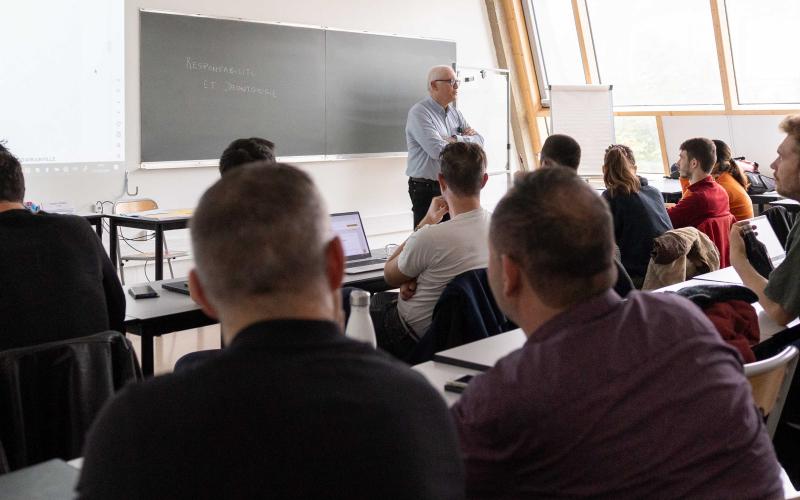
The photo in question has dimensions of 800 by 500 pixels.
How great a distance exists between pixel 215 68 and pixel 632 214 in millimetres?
3603

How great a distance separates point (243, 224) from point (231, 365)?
0.17m

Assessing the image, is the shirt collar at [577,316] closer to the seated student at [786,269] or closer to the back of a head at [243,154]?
the seated student at [786,269]

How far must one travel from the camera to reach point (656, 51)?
365 inches

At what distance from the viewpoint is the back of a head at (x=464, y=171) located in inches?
128

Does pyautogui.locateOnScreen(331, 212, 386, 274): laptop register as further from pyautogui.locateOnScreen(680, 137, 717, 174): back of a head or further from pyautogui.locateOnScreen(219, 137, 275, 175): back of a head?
pyautogui.locateOnScreen(680, 137, 717, 174): back of a head

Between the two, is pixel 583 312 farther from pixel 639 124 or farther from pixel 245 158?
pixel 639 124

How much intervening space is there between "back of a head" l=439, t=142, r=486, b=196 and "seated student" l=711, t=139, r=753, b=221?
2.97 metres

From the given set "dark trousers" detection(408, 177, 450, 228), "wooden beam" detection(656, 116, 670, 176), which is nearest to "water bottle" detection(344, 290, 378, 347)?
"dark trousers" detection(408, 177, 450, 228)

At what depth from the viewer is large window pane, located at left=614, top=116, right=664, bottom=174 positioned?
9423 millimetres

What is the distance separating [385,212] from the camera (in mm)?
8195

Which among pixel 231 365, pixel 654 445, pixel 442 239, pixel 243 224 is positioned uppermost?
pixel 442 239

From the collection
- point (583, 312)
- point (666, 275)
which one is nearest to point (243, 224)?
point (583, 312)

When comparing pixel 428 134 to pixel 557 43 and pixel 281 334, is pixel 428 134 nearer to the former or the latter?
pixel 557 43

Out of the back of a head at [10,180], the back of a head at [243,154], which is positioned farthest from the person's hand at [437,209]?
the back of a head at [10,180]
